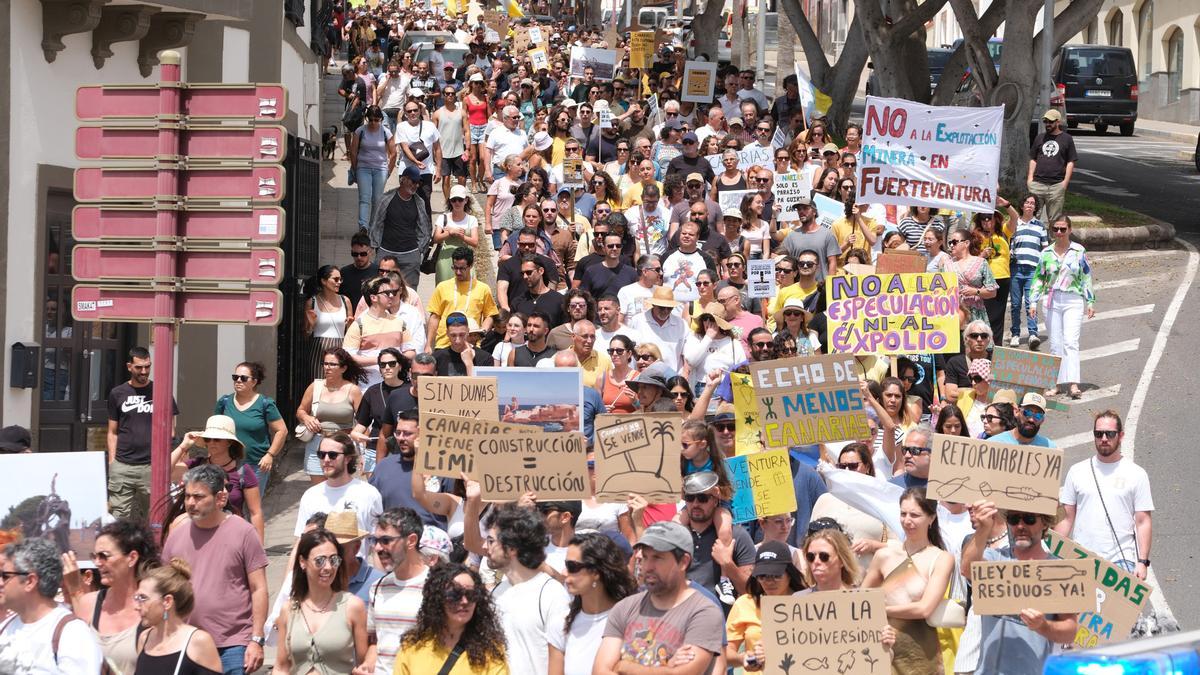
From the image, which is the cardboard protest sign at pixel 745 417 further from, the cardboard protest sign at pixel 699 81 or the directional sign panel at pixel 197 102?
the cardboard protest sign at pixel 699 81

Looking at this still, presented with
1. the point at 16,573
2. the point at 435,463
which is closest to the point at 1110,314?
the point at 435,463

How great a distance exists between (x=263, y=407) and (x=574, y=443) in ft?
11.1

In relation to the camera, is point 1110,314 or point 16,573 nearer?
point 16,573

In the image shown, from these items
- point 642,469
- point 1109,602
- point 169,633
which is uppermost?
point 642,469

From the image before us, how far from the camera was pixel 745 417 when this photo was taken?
10.9 meters

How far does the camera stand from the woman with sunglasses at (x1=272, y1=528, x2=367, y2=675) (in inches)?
311

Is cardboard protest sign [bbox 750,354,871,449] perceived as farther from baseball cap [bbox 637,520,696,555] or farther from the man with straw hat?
baseball cap [bbox 637,520,696,555]

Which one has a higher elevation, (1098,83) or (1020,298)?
(1098,83)

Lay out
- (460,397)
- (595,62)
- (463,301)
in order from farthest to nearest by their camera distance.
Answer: (595,62), (463,301), (460,397)

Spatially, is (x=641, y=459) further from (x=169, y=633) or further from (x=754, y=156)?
(x=754, y=156)

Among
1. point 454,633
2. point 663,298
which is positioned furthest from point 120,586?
point 663,298

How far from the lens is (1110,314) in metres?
19.4

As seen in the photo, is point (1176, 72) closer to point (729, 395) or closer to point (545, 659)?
point (729, 395)

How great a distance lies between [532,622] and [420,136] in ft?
44.1
